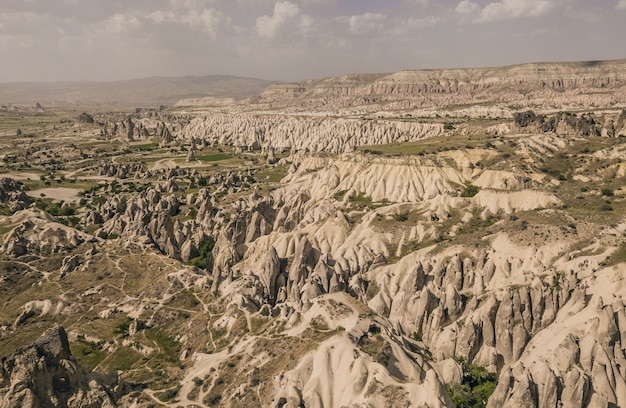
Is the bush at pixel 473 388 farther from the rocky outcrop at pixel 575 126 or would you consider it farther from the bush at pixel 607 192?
the rocky outcrop at pixel 575 126

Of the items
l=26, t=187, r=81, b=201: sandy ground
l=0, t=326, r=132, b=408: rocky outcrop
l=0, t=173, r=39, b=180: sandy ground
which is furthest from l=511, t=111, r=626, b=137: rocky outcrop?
l=0, t=173, r=39, b=180: sandy ground

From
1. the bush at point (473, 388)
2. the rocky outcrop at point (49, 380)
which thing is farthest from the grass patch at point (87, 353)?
the bush at point (473, 388)

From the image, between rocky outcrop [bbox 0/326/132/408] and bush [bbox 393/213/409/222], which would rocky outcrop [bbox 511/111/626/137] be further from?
rocky outcrop [bbox 0/326/132/408]

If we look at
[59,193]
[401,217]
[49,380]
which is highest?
[49,380]

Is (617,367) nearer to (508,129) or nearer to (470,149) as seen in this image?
(470,149)

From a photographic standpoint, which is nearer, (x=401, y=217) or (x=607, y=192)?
(x=607, y=192)

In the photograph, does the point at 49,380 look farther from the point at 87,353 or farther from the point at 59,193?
the point at 59,193

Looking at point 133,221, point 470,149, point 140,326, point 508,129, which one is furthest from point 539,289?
point 508,129

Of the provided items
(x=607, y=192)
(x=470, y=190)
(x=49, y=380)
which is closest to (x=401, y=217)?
(x=470, y=190)
